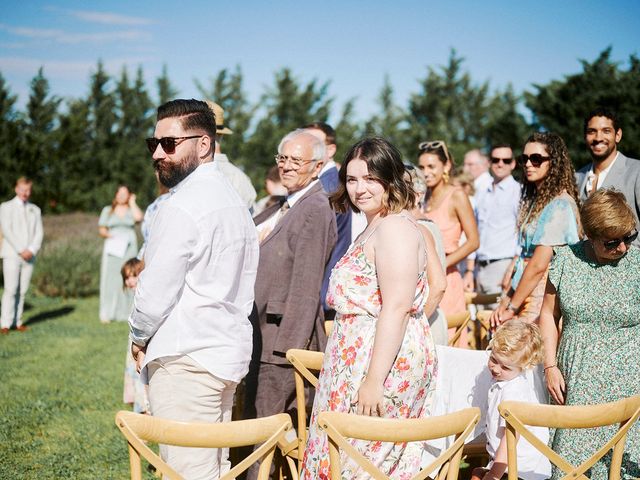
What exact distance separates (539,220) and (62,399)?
192 inches

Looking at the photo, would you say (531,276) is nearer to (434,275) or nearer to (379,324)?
(434,275)

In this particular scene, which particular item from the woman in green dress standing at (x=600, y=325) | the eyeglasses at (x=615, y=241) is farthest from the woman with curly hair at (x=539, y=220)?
the eyeglasses at (x=615, y=241)

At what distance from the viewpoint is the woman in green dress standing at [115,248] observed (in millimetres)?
10680

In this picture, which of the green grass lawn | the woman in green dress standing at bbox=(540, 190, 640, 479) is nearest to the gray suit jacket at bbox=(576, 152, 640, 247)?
the woman in green dress standing at bbox=(540, 190, 640, 479)

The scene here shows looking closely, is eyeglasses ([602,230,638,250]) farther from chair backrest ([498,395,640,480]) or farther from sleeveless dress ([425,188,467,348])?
sleeveless dress ([425,188,467,348])

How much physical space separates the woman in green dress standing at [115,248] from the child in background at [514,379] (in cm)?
854

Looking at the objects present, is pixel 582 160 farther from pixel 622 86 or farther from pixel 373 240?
pixel 373 240

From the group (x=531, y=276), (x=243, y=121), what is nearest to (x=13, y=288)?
(x=531, y=276)

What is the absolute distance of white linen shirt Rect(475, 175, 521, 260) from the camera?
6824 millimetres

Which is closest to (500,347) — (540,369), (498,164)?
(540,369)

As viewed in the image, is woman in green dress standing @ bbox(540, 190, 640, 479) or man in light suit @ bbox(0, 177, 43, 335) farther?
man in light suit @ bbox(0, 177, 43, 335)

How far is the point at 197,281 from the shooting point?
2.57 m

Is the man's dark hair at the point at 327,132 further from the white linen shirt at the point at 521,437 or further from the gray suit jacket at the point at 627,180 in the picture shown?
the white linen shirt at the point at 521,437

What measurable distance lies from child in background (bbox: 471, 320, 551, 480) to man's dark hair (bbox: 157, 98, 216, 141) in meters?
1.69
